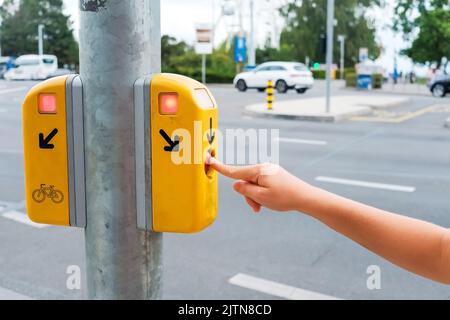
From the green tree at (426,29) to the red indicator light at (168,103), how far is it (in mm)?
54136

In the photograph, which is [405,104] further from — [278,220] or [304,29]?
[304,29]

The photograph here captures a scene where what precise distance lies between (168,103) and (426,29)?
191 feet

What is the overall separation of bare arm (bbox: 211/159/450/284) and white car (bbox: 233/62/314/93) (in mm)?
29430

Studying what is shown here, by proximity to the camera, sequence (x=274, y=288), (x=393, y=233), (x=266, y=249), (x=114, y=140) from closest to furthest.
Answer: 1. (x=393, y=233)
2. (x=114, y=140)
3. (x=274, y=288)
4. (x=266, y=249)

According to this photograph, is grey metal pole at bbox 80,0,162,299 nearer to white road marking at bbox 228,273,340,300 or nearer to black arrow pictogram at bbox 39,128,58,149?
black arrow pictogram at bbox 39,128,58,149

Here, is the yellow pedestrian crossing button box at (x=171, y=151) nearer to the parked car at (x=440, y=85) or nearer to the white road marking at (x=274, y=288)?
the white road marking at (x=274, y=288)

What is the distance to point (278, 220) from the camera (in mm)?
6059

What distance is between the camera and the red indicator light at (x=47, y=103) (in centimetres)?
181

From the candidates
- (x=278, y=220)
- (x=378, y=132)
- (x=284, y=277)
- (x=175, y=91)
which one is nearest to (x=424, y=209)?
(x=278, y=220)

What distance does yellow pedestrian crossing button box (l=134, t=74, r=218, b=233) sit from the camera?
173 cm

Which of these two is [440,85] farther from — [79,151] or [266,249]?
[79,151]

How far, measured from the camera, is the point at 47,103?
1826 millimetres

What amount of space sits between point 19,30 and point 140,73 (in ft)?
240

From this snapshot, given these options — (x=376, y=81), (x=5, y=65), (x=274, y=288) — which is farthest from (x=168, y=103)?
(x=5, y=65)
